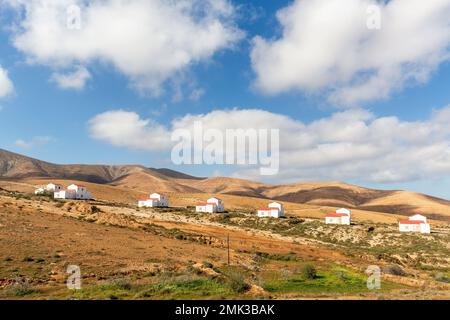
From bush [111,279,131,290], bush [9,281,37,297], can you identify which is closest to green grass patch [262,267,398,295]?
bush [111,279,131,290]

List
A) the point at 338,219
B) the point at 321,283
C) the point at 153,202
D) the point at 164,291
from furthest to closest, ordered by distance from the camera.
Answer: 1. the point at 153,202
2. the point at 338,219
3. the point at 321,283
4. the point at 164,291

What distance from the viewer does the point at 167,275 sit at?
27.7 metres

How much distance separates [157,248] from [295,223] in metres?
46.3

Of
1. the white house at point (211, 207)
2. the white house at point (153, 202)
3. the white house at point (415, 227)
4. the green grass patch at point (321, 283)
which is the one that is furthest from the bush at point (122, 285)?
the white house at point (153, 202)

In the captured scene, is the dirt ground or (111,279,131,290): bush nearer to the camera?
(111,279,131,290): bush

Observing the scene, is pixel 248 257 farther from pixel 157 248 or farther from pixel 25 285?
pixel 25 285

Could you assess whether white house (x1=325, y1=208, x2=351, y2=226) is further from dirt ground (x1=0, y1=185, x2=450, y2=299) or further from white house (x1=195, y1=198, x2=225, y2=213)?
white house (x1=195, y1=198, x2=225, y2=213)

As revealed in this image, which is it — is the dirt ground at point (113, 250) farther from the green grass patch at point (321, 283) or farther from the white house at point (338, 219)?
the white house at point (338, 219)

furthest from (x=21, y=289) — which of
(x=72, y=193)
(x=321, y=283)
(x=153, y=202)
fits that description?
(x=72, y=193)

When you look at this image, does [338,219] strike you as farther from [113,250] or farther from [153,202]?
[113,250]

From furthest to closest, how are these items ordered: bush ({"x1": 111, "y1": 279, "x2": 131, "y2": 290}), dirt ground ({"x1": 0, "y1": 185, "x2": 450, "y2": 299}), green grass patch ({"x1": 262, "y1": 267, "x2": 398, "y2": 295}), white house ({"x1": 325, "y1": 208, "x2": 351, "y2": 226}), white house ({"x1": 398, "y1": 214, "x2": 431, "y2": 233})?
white house ({"x1": 325, "y1": 208, "x2": 351, "y2": 226}) → white house ({"x1": 398, "y1": 214, "x2": 431, "y2": 233}) → dirt ground ({"x1": 0, "y1": 185, "x2": 450, "y2": 299}) → green grass patch ({"x1": 262, "y1": 267, "x2": 398, "y2": 295}) → bush ({"x1": 111, "y1": 279, "x2": 131, "y2": 290})

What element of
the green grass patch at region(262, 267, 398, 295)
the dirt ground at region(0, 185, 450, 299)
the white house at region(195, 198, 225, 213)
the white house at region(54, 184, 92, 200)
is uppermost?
the white house at region(54, 184, 92, 200)

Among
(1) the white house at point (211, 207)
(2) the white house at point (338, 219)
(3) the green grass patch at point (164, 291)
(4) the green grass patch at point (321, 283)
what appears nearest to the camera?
(3) the green grass patch at point (164, 291)

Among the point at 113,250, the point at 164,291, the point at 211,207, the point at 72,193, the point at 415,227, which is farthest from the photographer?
the point at 72,193
